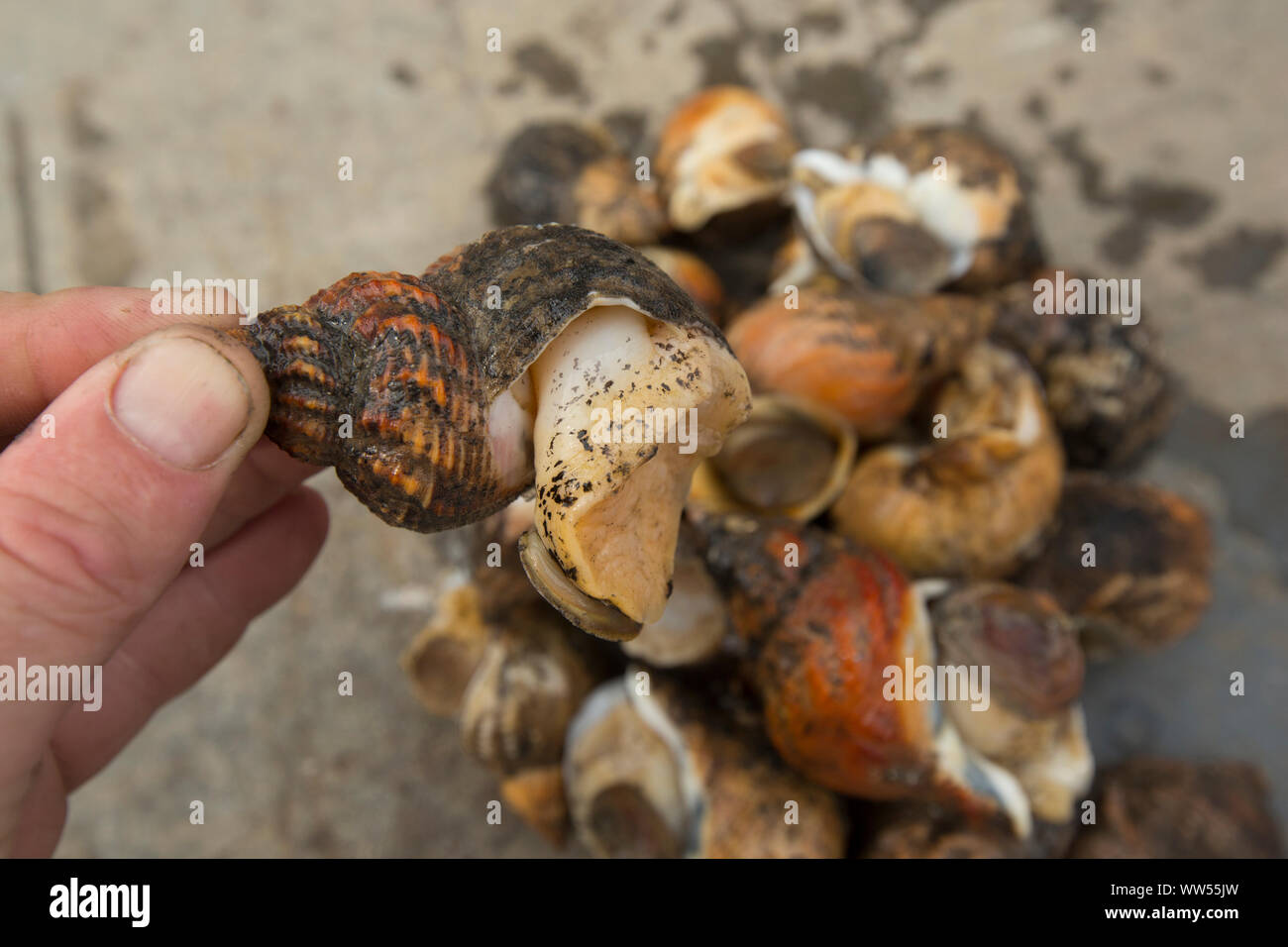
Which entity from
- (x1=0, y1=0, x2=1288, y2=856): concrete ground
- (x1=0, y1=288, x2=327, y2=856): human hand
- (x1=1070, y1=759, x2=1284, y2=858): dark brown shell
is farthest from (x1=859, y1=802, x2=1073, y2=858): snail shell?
(x1=0, y1=288, x2=327, y2=856): human hand

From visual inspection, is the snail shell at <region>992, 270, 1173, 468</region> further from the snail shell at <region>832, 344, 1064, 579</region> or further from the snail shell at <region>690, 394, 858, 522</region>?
the snail shell at <region>690, 394, 858, 522</region>

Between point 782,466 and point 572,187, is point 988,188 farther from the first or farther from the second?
point 572,187

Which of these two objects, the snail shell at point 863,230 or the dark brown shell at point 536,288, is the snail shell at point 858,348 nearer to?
the snail shell at point 863,230

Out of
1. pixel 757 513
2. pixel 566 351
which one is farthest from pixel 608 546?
pixel 757 513

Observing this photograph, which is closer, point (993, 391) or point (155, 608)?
point (155, 608)

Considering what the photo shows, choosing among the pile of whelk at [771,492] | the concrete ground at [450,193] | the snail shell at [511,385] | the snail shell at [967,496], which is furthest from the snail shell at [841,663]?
the concrete ground at [450,193]

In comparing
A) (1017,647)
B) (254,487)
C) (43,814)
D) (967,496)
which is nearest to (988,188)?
(967,496)
